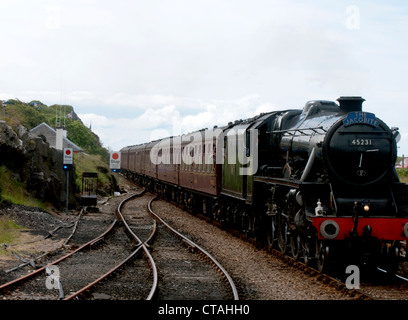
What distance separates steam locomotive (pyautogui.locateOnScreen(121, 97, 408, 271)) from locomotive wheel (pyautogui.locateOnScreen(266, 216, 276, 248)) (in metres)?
0.03

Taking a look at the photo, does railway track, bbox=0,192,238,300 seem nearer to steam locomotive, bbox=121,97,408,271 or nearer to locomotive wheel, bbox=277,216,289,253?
locomotive wheel, bbox=277,216,289,253

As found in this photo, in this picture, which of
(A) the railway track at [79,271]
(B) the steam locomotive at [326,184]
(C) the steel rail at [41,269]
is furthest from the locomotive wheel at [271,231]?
(C) the steel rail at [41,269]

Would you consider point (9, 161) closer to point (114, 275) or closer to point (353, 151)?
point (114, 275)

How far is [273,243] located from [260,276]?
3.06 m

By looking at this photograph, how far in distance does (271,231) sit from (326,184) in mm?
4075

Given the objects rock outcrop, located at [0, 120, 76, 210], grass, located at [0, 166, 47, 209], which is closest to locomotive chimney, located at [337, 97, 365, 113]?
grass, located at [0, 166, 47, 209]

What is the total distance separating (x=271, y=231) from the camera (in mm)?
14234

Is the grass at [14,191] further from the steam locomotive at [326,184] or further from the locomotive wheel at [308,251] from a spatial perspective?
the locomotive wheel at [308,251]

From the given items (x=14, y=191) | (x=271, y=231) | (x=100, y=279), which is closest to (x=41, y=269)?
(x=100, y=279)

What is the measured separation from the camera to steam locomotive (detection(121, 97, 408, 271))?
32.7 ft

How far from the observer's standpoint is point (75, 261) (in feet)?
40.0

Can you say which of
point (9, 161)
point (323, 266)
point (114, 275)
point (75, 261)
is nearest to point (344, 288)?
point (323, 266)

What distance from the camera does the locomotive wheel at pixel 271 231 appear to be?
13.6 m

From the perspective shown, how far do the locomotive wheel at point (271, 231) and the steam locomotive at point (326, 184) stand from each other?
3 centimetres
